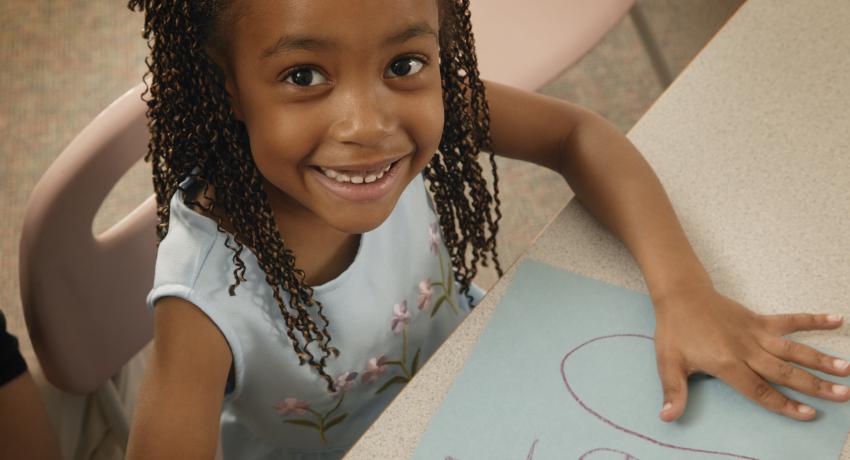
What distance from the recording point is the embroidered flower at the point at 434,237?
2.84 ft

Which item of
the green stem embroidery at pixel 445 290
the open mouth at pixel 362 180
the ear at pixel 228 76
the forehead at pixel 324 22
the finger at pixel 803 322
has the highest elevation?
the forehead at pixel 324 22

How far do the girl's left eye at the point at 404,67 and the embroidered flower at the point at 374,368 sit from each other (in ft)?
1.03

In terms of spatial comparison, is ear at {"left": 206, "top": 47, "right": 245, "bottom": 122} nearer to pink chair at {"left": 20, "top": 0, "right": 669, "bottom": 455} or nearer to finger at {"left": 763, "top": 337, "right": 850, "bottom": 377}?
pink chair at {"left": 20, "top": 0, "right": 669, "bottom": 455}

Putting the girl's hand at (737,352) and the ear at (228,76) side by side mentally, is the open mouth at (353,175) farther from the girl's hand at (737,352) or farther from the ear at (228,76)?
the girl's hand at (737,352)

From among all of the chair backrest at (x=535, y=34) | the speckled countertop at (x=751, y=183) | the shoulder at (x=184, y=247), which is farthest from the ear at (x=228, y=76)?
the chair backrest at (x=535, y=34)

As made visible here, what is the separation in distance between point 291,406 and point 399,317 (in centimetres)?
13

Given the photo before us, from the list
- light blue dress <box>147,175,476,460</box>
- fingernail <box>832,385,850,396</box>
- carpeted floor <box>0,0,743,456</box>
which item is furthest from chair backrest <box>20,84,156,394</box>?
carpeted floor <box>0,0,743,456</box>

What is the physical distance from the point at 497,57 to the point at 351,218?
2.01 ft

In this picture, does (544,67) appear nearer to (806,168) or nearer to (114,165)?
(806,168)

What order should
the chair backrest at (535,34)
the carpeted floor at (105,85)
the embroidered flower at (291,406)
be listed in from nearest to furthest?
the embroidered flower at (291,406)
the chair backrest at (535,34)
the carpeted floor at (105,85)

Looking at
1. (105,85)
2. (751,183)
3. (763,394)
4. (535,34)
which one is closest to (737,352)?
(763,394)

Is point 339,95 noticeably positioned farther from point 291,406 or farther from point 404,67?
point 291,406

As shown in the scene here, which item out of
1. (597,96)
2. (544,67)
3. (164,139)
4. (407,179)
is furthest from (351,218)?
(597,96)

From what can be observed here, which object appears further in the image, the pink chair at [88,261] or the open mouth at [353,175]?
the pink chair at [88,261]
